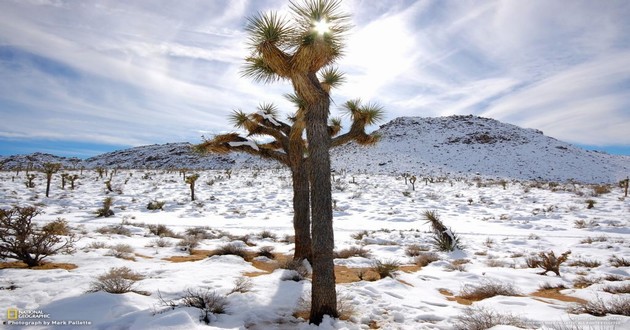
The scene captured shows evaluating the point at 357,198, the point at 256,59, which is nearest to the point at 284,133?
the point at 256,59

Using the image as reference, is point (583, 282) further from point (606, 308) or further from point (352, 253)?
point (352, 253)

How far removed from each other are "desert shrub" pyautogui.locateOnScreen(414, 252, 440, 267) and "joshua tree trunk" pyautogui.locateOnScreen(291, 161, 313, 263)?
2.84 m

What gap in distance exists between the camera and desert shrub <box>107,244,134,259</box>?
288 inches

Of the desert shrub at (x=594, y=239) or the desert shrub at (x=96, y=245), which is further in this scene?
the desert shrub at (x=594, y=239)

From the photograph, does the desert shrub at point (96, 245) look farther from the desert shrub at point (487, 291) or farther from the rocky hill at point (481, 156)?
the rocky hill at point (481, 156)

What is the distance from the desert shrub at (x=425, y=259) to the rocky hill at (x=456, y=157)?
72.9ft

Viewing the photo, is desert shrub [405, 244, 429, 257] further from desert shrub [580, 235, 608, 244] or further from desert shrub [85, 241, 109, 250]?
desert shrub [85, 241, 109, 250]

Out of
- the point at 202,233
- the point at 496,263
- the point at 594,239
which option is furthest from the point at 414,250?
the point at 202,233

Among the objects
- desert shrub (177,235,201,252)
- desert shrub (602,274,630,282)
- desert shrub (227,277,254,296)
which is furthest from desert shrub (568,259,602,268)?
desert shrub (177,235,201,252)

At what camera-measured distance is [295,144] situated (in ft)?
24.7

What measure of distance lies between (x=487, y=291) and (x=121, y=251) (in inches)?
311

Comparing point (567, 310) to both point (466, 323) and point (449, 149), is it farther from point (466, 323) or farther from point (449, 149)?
point (449, 149)

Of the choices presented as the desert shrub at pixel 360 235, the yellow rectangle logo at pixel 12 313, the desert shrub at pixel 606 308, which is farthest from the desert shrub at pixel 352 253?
the yellow rectangle logo at pixel 12 313

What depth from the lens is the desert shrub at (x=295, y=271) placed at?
6266 mm
